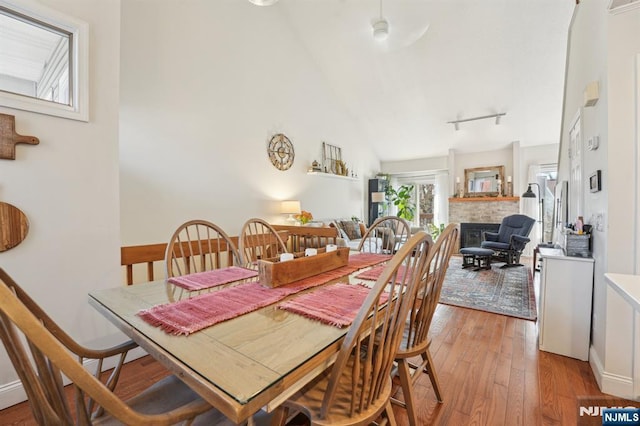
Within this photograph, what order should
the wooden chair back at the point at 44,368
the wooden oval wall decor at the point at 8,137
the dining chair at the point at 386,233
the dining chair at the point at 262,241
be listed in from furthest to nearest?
the dining chair at the point at 386,233
the dining chair at the point at 262,241
the wooden oval wall decor at the point at 8,137
the wooden chair back at the point at 44,368

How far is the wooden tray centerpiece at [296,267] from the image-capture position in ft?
4.39

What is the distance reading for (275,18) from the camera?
14.8 feet

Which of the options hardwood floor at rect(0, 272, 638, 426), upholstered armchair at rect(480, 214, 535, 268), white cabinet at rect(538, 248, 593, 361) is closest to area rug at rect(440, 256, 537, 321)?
upholstered armchair at rect(480, 214, 535, 268)

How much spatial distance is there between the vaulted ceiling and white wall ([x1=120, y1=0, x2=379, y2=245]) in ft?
2.49

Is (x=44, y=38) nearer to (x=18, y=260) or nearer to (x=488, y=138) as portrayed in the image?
(x=18, y=260)

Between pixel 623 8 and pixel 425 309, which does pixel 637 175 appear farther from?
pixel 425 309

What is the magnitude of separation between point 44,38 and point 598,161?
3.71 meters

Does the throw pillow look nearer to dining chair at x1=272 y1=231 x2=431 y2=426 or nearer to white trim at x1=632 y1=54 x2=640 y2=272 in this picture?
white trim at x1=632 y1=54 x2=640 y2=272

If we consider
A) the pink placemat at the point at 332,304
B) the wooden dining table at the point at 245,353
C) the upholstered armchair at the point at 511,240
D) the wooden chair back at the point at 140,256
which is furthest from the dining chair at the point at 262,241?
the upholstered armchair at the point at 511,240

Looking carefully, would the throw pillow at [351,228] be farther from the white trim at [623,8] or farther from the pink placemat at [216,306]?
the white trim at [623,8]

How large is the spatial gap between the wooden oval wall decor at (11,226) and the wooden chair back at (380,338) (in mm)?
1881

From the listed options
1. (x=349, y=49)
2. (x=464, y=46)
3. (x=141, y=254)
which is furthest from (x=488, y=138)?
(x=141, y=254)

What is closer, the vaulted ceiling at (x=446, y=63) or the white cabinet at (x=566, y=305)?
the white cabinet at (x=566, y=305)

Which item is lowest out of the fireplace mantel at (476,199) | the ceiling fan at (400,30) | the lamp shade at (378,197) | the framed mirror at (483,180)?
the fireplace mantel at (476,199)
